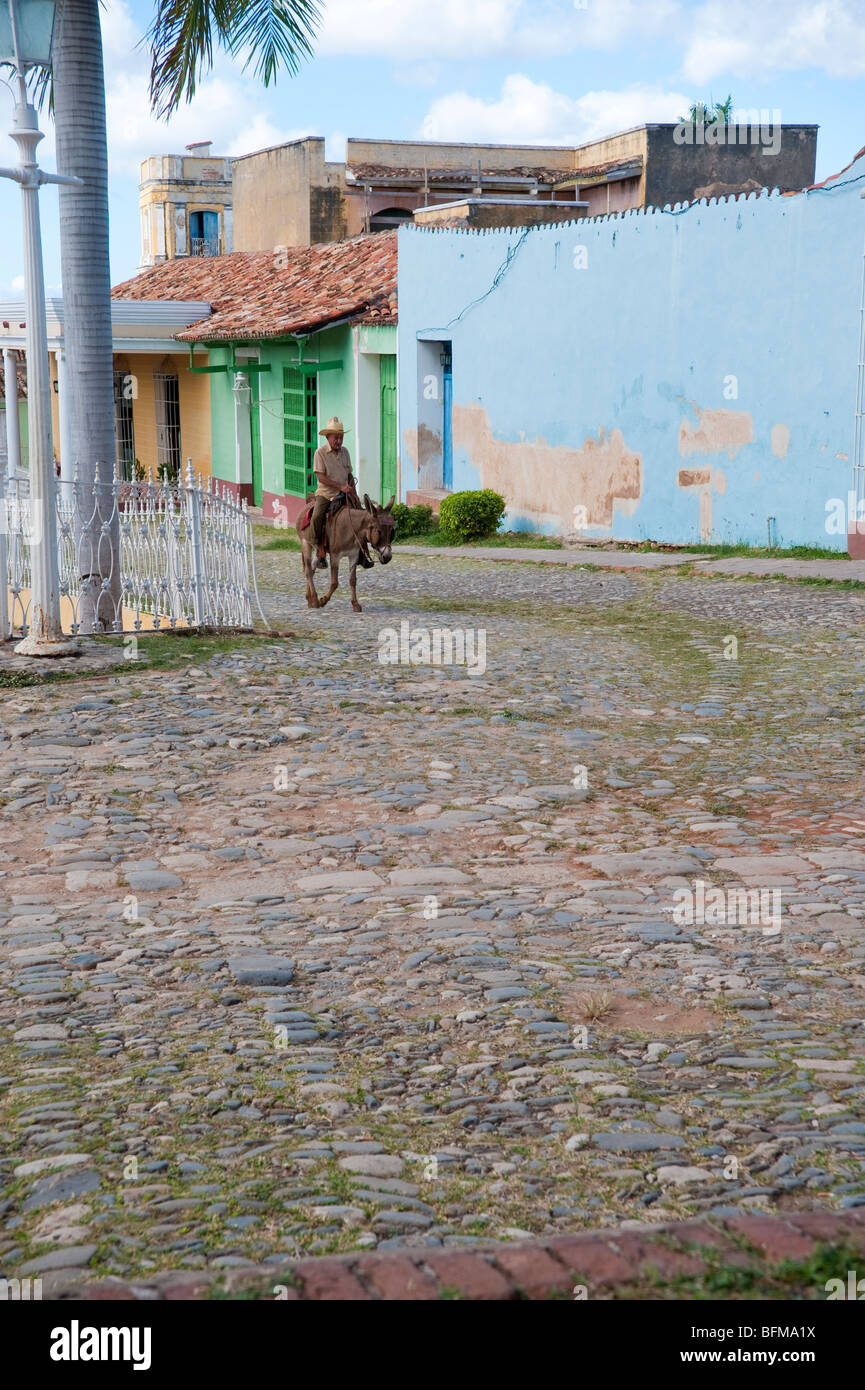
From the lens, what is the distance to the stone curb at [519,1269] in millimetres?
2561

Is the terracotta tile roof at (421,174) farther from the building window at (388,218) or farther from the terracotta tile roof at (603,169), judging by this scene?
the building window at (388,218)

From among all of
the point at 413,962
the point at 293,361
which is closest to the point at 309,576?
the point at 413,962

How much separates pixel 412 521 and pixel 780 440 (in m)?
6.04

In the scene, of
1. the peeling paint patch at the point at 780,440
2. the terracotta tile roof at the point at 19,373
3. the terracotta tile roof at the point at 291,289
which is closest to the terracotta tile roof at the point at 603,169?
the terracotta tile roof at the point at 291,289

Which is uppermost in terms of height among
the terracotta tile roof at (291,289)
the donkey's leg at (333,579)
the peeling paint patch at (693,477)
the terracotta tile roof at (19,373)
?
the terracotta tile roof at (291,289)

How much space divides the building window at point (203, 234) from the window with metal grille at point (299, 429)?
20.8 metres

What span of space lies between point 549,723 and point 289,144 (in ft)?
74.4

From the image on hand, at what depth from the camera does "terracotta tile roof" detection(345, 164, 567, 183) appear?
27594mm

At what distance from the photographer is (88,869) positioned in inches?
221

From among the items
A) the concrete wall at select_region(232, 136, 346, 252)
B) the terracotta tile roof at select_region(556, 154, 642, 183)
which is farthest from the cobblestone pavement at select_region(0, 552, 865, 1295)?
the concrete wall at select_region(232, 136, 346, 252)

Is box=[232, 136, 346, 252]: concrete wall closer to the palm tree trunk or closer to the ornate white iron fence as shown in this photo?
the ornate white iron fence

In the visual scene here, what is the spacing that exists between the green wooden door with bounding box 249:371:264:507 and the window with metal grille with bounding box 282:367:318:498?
1.39 metres

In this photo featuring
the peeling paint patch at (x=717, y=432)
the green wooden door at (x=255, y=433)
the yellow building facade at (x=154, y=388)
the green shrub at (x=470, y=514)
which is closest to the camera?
the peeling paint patch at (x=717, y=432)

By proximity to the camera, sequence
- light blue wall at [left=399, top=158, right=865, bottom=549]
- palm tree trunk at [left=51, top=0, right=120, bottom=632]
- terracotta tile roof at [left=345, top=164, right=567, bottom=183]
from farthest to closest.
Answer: terracotta tile roof at [left=345, top=164, right=567, bottom=183] < light blue wall at [left=399, top=158, right=865, bottom=549] < palm tree trunk at [left=51, top=0, right=120, bottom=632]
